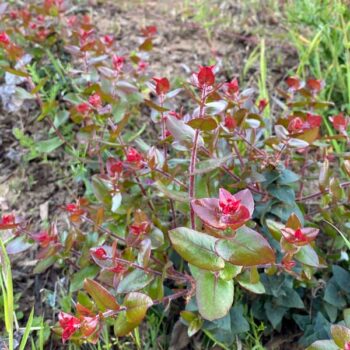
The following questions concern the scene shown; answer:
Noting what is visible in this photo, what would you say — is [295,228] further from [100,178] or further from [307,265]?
[100,178]

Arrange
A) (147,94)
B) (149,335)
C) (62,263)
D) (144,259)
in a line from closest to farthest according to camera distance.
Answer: (144,259)
(149,335)
(62,263)
(147,94)

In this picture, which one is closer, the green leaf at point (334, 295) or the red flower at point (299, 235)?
the red flower at point (299, 235)

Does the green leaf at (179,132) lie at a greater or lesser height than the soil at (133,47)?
greater

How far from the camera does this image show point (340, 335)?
47.8 inches

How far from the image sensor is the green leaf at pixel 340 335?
1.21m

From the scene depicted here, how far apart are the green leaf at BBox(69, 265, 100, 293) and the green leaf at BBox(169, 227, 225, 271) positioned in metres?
0.51

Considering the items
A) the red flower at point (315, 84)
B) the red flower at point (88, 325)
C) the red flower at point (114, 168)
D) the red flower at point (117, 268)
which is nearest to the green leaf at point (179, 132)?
the red flower at point (114, 168)

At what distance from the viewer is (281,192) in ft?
5.32

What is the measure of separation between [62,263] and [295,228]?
888 mm

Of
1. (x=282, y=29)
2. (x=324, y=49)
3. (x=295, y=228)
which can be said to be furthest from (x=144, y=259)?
(x=282, y=29)

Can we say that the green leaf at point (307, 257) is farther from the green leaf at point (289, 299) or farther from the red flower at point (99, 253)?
the red flower at point (99, 253)

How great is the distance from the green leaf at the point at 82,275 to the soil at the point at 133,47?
255 mm

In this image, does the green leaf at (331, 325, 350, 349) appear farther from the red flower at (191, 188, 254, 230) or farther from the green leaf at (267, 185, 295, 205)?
the green leaf at (267, 185, 295, 205)

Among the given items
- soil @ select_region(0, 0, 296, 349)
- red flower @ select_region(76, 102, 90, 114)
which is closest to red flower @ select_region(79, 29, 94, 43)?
red flower @ select_region(76, 102, 90, 114)
